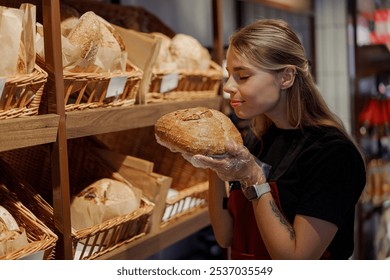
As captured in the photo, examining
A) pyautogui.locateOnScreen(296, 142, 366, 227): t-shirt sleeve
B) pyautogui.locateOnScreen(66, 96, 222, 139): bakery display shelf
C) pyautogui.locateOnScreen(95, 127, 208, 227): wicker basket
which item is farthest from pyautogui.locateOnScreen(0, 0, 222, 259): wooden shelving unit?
pyautogui.locateOnScreen(296, 142, 366, 227): t-shirt sleeve

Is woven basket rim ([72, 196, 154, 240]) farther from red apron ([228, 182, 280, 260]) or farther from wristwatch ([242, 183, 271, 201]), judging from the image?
wristwatch ([242, 183, 271, 201])

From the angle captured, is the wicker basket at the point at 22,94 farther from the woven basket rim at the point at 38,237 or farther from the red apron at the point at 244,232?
the red apron at the point at 244,232

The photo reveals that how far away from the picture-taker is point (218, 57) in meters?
2.34

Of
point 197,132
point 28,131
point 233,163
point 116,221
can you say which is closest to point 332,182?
point 233,163

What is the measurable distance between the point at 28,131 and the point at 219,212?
0.59 meters

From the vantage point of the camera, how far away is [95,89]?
1.65 m

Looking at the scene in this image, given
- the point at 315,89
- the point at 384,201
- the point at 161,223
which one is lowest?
the point at 384,201

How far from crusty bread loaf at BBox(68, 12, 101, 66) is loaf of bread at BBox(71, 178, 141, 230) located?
1.25ft

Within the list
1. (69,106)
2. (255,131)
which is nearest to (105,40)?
(69,106)

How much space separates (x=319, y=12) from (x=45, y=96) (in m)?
2.79

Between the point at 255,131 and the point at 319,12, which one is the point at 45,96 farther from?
the point at 319,12

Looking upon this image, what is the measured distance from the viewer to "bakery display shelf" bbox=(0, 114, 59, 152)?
4.36 ft

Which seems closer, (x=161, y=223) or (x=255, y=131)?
(x=255, y=131)

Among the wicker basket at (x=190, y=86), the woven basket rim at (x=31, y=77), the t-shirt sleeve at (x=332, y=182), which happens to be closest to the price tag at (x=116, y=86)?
the wicker basket at (x=190, y=86)
